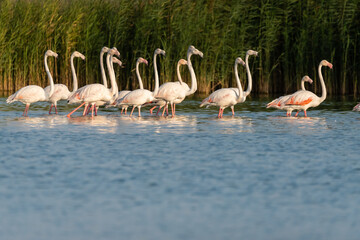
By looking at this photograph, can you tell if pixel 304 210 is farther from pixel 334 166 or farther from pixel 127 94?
pixel 127 94

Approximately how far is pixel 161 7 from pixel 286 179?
15899mm

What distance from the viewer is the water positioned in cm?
530

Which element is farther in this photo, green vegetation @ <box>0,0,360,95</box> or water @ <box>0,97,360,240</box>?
green vegetation @ <box>0,0,360,95</box>

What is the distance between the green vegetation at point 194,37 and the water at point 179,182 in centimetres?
956

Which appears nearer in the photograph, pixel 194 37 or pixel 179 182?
pixel 179 182

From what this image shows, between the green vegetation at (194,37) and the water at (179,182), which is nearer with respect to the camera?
the water at (179,182)

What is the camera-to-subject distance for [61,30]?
76.4 feet

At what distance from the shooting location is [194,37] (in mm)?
22797

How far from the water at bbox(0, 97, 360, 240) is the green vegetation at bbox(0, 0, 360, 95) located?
31.4 feet

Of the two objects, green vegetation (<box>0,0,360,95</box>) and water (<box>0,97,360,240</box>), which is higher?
green vegetation (<box>0,0,360,95</box>)

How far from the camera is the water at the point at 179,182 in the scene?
5.30m

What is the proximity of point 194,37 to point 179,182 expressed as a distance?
634 inches

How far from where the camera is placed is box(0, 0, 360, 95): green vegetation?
2223 cm

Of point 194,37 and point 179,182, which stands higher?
point 194,37
